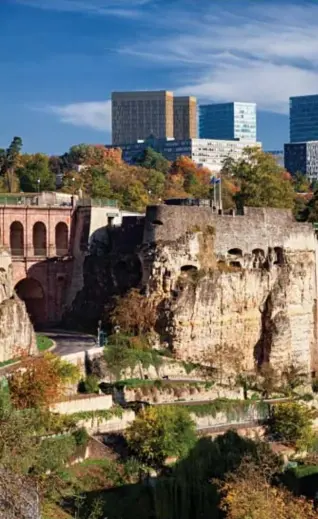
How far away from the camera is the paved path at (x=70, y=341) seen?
141ft

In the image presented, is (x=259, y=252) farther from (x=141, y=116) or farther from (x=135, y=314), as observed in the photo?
(x=141, y=116)

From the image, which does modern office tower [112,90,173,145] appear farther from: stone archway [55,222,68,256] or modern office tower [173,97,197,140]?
stone archway [55,222,68,256]

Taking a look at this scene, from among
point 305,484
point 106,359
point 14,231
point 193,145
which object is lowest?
point 305,484

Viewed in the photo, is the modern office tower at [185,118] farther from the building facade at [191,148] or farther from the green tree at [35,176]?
the green tree at [35,176]

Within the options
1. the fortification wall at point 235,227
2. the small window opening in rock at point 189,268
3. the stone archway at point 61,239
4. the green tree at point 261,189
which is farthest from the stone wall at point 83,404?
the green tree at point 261,189

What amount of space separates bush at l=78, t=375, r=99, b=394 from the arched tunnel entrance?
9681 millimetres

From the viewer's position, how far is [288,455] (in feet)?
128

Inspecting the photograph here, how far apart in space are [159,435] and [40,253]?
52.8 feet

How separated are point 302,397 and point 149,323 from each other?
6967 millimetres

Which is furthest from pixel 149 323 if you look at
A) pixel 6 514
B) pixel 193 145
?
pixel 193 145

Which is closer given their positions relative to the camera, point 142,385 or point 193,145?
point 142,385

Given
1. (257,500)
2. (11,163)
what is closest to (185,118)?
(11,163)

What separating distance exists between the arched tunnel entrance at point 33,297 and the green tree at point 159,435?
1437 cm

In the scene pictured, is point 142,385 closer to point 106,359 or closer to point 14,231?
point 106,359
